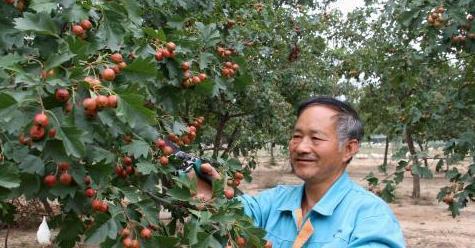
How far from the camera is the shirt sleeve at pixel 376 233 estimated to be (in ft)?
6.26

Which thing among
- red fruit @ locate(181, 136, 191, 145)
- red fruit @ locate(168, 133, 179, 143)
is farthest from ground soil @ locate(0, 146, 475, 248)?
red fruit @ locate(168, 133, 179, 143)

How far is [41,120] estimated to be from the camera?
148 cm

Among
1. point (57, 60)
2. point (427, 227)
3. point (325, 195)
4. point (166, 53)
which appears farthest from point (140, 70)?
point (427, 227)

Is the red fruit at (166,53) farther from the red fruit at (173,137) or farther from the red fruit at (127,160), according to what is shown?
the red fruit at (127,160)

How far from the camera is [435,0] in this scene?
443 cm

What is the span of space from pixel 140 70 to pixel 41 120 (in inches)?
19.8

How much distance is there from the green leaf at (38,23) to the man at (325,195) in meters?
0.84

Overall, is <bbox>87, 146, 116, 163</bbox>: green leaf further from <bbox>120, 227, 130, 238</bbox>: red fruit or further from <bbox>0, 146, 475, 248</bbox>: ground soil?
<bbox>0, 146, 475, 248</bbox>: ground soil

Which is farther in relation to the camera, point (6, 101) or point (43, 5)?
point (43, 5)

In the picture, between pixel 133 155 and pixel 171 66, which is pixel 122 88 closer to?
pixel 133 155

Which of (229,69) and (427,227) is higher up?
(229,69)

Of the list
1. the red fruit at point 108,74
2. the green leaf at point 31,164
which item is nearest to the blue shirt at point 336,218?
the red fruit at point 108,74

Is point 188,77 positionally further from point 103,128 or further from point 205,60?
point 103,128

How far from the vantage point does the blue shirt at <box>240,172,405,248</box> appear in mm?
1939
